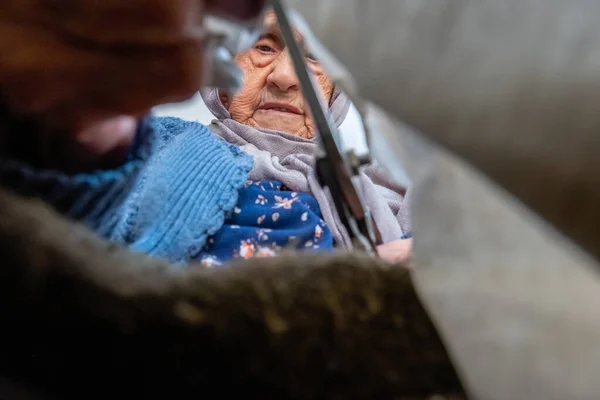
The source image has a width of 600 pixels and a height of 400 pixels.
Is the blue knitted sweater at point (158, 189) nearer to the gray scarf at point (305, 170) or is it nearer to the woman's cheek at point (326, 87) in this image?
the gray scarf at point (305, 170)

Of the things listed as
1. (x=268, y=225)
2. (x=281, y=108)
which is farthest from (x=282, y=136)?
(x=268, y=225)

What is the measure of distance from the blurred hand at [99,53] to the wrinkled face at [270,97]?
71 cm

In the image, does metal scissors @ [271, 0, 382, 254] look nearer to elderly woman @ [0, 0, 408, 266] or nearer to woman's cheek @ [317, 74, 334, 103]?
elderly woman @ [0, 0, 408, 266]

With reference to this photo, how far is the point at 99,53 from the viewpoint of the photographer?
0.34 metres

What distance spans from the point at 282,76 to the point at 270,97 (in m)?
0.05

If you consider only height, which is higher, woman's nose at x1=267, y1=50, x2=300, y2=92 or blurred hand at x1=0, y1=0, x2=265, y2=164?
blurred hand at x1=0, y1=0, x2=265, y2=164

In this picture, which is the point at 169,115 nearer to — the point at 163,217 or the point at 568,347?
the point at 163,217

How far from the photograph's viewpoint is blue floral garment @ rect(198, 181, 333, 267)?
2.18 feet

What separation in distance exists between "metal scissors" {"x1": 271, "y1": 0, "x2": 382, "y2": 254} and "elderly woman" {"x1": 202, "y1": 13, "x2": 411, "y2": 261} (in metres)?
0.20

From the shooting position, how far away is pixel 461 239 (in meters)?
0.25

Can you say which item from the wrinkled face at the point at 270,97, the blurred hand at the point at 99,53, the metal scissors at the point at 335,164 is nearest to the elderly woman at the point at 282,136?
the wrinkled face at the point at 270,97

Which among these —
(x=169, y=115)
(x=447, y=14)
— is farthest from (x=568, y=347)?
(x=169, y=115)

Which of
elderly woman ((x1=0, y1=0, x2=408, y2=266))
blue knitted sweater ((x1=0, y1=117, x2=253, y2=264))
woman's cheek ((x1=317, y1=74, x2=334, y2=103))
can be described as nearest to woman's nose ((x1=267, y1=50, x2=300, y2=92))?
woman's cheek ((x1=317, y1=74, x2=334, y2=103))

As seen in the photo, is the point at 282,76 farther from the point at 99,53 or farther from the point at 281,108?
the point at 99,53
